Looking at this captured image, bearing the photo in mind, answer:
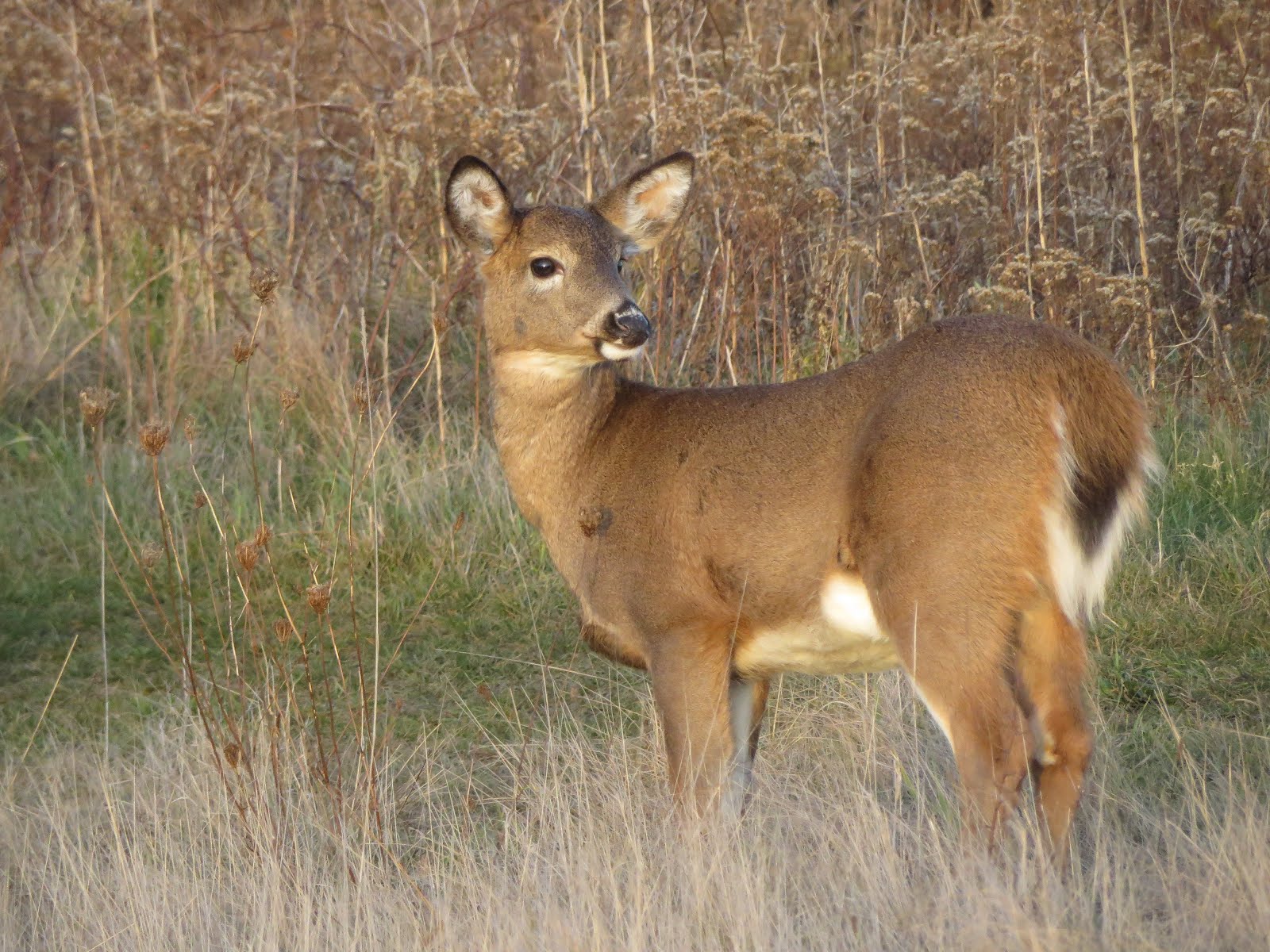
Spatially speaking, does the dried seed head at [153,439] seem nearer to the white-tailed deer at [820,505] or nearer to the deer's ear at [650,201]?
the white-tailed deer at [820,505]

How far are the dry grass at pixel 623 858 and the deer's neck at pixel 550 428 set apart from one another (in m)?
0.72

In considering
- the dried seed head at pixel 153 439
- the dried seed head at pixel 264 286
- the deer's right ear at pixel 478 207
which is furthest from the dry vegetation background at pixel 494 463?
the deer's right ear at pixel 478 207

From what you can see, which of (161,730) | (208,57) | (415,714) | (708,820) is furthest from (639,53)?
(708,820)

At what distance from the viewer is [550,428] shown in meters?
4.53

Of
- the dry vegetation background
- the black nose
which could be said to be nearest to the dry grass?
the dry vegetation background

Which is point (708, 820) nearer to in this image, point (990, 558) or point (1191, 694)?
point (990, 558)

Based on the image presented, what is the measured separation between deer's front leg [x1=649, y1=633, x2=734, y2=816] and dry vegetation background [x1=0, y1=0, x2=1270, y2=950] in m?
0.16

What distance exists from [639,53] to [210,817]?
4.89m

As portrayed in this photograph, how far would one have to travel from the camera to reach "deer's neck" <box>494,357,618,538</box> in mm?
4480

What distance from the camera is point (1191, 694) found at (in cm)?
480

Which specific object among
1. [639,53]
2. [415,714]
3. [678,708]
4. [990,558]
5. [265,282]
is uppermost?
[639,53]

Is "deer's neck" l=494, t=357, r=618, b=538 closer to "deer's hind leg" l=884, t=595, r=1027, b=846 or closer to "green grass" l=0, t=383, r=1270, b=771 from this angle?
"green grass" l=0, t=383, r=1270, b=771

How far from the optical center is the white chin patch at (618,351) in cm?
424

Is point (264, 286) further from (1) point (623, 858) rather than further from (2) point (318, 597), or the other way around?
(1) point (623, 858)
